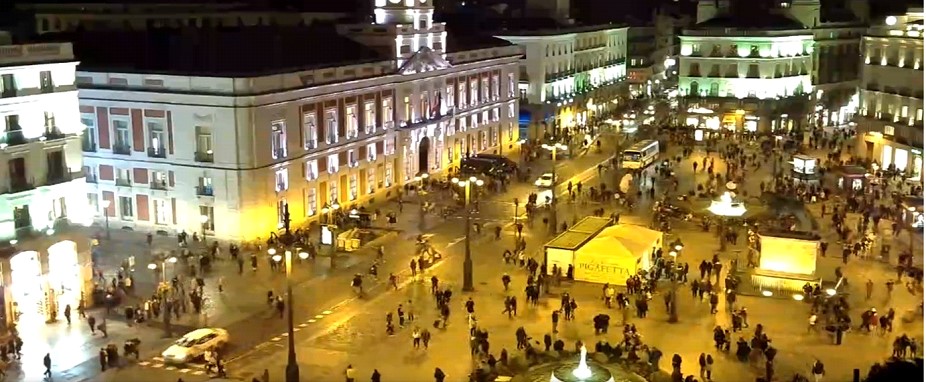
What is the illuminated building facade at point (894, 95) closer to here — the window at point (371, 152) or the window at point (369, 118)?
the window at point (371, 152)

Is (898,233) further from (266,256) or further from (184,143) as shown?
(184,143)

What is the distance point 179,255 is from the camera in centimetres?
5278

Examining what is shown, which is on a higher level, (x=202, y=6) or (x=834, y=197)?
(x=202, y=6)

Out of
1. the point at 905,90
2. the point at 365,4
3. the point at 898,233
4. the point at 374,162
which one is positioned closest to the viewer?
the point at 898,233

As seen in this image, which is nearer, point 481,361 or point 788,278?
point 481,361

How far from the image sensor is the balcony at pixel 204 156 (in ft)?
186

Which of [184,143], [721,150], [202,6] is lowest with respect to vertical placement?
[721,150]

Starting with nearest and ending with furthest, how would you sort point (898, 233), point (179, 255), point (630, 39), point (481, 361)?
point (481, 361)
point (179, 255)
point (898, 233)
point (630, 39)

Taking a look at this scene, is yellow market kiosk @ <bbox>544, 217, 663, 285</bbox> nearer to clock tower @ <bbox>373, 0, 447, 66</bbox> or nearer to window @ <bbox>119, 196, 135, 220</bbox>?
window @ <bbox>119, 196, 135, 220</bbox>

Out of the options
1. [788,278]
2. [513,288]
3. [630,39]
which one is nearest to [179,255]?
[513,288]

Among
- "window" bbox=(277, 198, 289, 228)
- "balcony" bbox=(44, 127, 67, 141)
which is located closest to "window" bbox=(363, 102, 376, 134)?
"window" bbox=(277, 198, 289, 228)

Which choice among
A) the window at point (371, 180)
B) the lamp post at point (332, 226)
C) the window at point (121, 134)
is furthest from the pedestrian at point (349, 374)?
the window at point (371, 180)

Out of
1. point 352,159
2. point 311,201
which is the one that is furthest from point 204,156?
point 352,159

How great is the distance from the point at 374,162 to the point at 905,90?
38855mm
